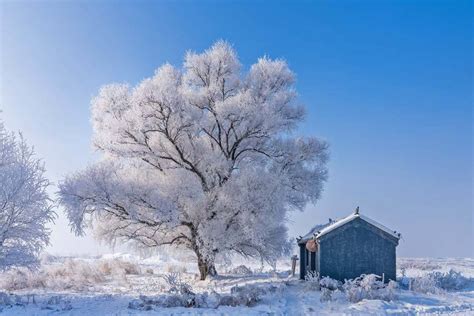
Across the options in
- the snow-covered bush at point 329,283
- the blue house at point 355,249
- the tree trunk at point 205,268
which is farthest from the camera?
the tree trunk at point 205,268

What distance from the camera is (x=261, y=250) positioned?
22.4 metres

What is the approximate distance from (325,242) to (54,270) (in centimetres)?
1520

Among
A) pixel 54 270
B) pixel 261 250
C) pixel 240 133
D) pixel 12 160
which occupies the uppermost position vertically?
pixel 240 133

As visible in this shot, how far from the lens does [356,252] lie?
1911 centimetres

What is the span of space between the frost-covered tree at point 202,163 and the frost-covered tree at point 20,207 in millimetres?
2983

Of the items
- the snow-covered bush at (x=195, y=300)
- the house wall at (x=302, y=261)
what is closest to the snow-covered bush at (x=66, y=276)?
the snow-covered bush at (x=195, y=300)

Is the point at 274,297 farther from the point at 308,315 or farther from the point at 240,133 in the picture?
the point at 240,133

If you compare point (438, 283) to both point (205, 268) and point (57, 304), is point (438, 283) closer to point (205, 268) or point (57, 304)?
point (205, 268)

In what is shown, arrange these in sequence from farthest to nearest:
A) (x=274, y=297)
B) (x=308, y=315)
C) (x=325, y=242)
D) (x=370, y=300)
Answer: (x=325, y=242), (x=274, y=297), (x=370, y=300), (x=308, y=315)

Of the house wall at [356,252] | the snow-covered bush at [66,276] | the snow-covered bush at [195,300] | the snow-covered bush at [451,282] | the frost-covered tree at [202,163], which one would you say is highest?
the frost-covered tree at [202,163]

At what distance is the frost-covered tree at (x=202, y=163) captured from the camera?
2006 centimetres

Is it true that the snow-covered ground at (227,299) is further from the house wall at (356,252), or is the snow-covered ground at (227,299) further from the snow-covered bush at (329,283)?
the house wall at (356,252)

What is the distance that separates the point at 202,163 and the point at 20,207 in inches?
340

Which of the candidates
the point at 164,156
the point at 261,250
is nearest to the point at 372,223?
the point at 261,250
